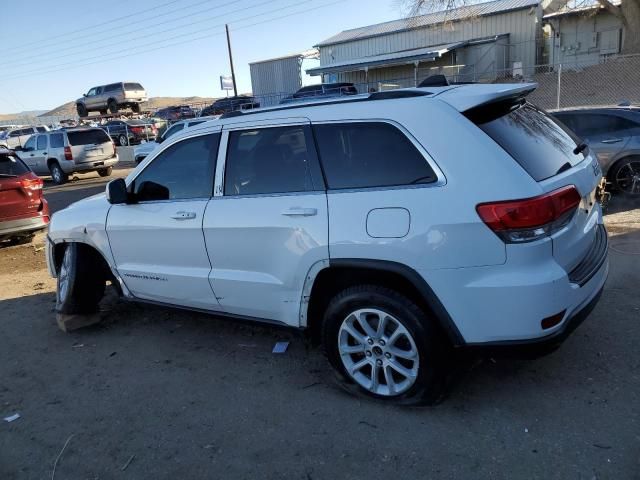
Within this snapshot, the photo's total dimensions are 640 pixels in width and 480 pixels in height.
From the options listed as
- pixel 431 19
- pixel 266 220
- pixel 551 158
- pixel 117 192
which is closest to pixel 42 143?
pixel 117 192

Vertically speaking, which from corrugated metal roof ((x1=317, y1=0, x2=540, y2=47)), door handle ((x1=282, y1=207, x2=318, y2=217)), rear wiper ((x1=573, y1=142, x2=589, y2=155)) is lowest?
door handle ((x1=282, y1=207, x2=318, y2=217))

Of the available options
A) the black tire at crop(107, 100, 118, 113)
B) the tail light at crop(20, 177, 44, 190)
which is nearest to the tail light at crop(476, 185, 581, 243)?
the tail light at crop(20, 177, 44, 190)

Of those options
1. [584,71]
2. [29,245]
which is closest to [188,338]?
[29,245]

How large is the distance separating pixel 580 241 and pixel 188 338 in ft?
10.3

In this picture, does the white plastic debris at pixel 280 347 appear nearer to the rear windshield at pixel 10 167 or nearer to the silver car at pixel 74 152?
the rear windshield at pixel 10 167

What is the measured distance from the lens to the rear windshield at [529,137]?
2.86 meters

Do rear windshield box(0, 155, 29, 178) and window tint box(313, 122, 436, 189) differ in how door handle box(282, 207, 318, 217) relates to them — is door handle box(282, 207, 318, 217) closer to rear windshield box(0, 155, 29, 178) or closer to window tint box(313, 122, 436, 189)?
window tint box(313, 122, 436, 189)

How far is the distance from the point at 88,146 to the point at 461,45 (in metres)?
21.0

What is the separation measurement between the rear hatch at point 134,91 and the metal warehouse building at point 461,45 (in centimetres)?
1277

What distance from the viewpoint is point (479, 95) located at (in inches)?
118

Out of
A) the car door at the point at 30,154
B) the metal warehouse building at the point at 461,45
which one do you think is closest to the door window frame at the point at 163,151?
the car door at the point at 30,154

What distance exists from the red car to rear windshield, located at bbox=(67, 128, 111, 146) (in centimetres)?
984

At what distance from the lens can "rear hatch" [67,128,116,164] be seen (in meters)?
17.8

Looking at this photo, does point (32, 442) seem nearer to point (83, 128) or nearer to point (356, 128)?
point (356, 128)
